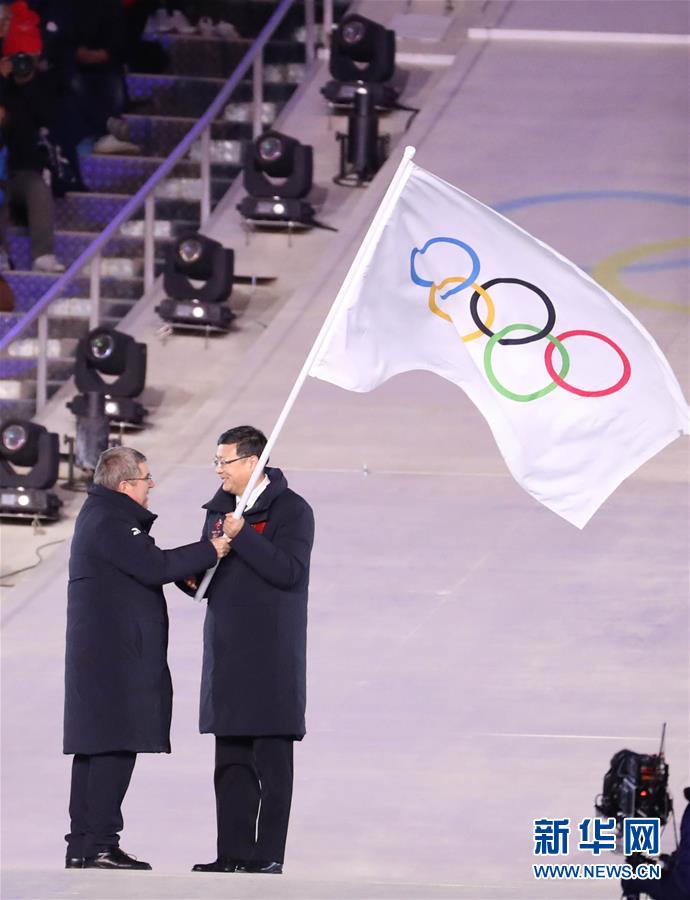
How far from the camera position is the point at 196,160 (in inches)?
635

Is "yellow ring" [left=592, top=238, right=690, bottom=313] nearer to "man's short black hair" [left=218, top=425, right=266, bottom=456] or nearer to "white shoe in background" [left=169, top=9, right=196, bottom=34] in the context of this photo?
"white shoe in background" [left=169, top=9, right=196, bottom=34]

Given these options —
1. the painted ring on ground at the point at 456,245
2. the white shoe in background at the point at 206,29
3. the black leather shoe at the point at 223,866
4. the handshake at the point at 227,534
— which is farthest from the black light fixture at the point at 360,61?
the black leather shoe at the point at 223,866

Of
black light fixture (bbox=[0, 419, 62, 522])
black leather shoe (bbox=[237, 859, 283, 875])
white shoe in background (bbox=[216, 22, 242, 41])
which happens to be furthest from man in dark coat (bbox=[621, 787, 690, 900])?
white shoe in background (bbox=[216, 22, 242, 41])

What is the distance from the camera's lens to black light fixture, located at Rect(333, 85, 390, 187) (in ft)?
50.6

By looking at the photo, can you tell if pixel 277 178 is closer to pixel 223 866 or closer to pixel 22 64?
pixel 22 64

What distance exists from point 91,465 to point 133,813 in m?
4.08

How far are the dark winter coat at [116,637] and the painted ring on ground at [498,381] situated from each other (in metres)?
1.08

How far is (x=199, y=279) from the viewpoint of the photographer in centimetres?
1391

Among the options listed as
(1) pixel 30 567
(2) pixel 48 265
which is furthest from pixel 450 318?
(2) pixel 48 265

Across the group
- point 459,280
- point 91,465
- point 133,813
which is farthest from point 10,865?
point 91,465

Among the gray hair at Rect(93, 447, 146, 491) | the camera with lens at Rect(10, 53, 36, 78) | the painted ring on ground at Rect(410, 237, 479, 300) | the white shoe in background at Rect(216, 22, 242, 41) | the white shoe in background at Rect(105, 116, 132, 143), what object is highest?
the white shoe in background at Rect(216, 22, 242, 41)

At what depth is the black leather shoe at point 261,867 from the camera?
6520mm

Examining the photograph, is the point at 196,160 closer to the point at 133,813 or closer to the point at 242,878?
the point at 133,813

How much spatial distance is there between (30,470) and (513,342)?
5701mm
